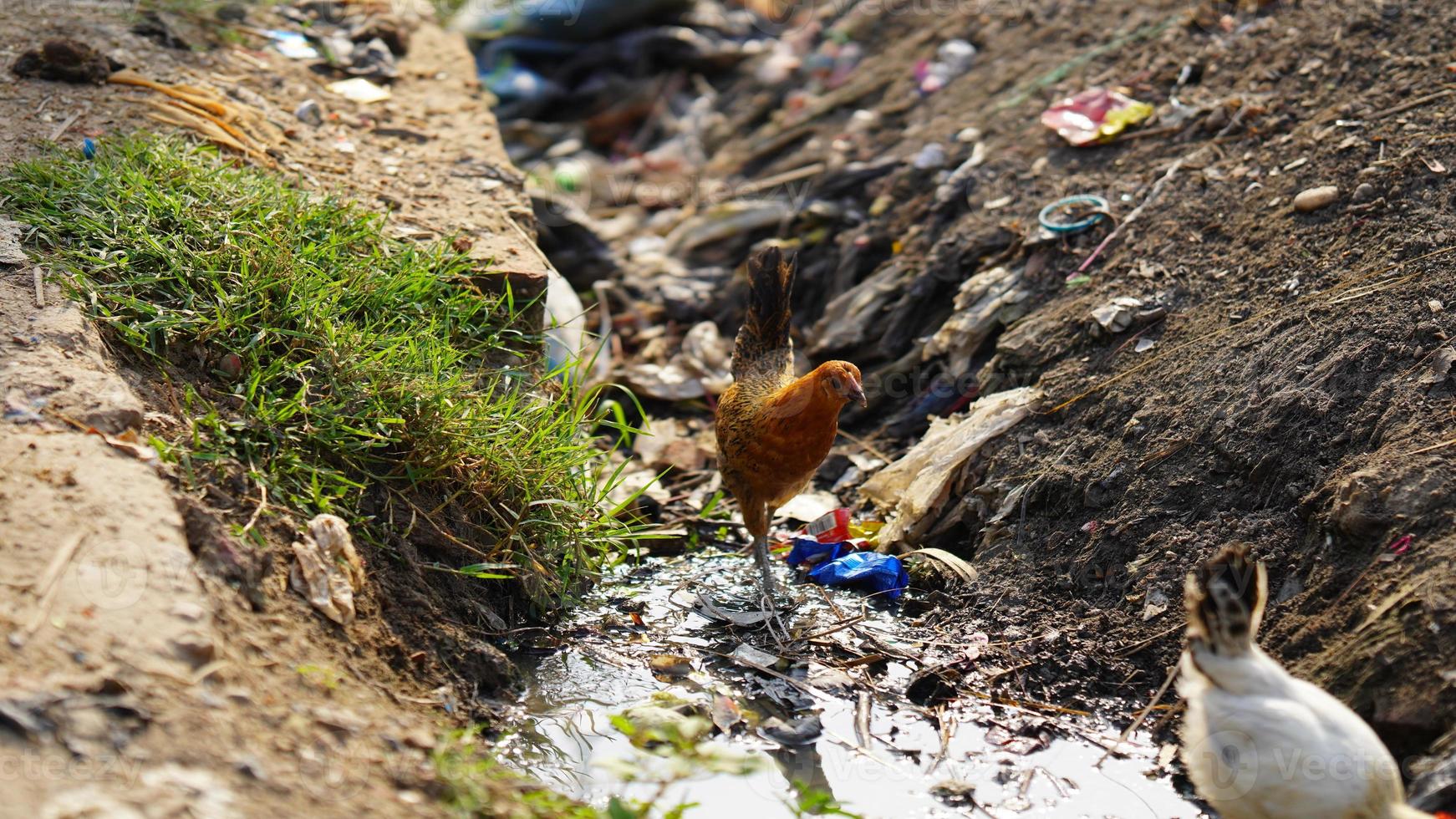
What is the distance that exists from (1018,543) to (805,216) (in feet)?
8.60

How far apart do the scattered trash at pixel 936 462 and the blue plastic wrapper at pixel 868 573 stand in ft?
0.50

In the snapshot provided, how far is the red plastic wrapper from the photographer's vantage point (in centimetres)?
441

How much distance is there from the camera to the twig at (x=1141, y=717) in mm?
3107

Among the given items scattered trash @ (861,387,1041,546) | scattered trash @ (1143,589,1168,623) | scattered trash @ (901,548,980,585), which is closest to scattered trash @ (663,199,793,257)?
scattered trash @ (861,387,1041,546)

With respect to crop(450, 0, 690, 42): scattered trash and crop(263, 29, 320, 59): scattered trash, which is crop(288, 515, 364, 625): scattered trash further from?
crop(450, 0, 690, 42): scattered trash

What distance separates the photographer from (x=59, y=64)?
4688mm

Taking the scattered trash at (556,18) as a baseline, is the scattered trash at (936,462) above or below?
below

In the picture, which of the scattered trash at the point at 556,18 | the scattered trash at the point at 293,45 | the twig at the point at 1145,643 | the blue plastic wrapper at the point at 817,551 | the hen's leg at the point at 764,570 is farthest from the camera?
the scattered trash at the point at 556,18

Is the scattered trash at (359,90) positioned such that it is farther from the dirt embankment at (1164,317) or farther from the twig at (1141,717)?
the twig at (1141,717)

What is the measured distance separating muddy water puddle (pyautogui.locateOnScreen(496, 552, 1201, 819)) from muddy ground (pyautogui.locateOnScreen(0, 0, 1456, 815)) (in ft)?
0.68

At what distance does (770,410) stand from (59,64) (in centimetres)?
339

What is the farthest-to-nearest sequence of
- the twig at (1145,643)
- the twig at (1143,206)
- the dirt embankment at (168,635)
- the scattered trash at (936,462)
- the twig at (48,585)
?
the twig at (1143,206) → the scattered trash at (936,462) → the twig at (1145,643) → the twig at (48,585) → the dirt embankment at (168,635)

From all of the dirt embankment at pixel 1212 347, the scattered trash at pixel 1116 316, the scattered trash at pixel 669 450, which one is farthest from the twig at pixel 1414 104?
the scattered trash at pixel 669 450

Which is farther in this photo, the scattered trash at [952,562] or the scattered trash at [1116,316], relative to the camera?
the scattered trash at [1116,316]
